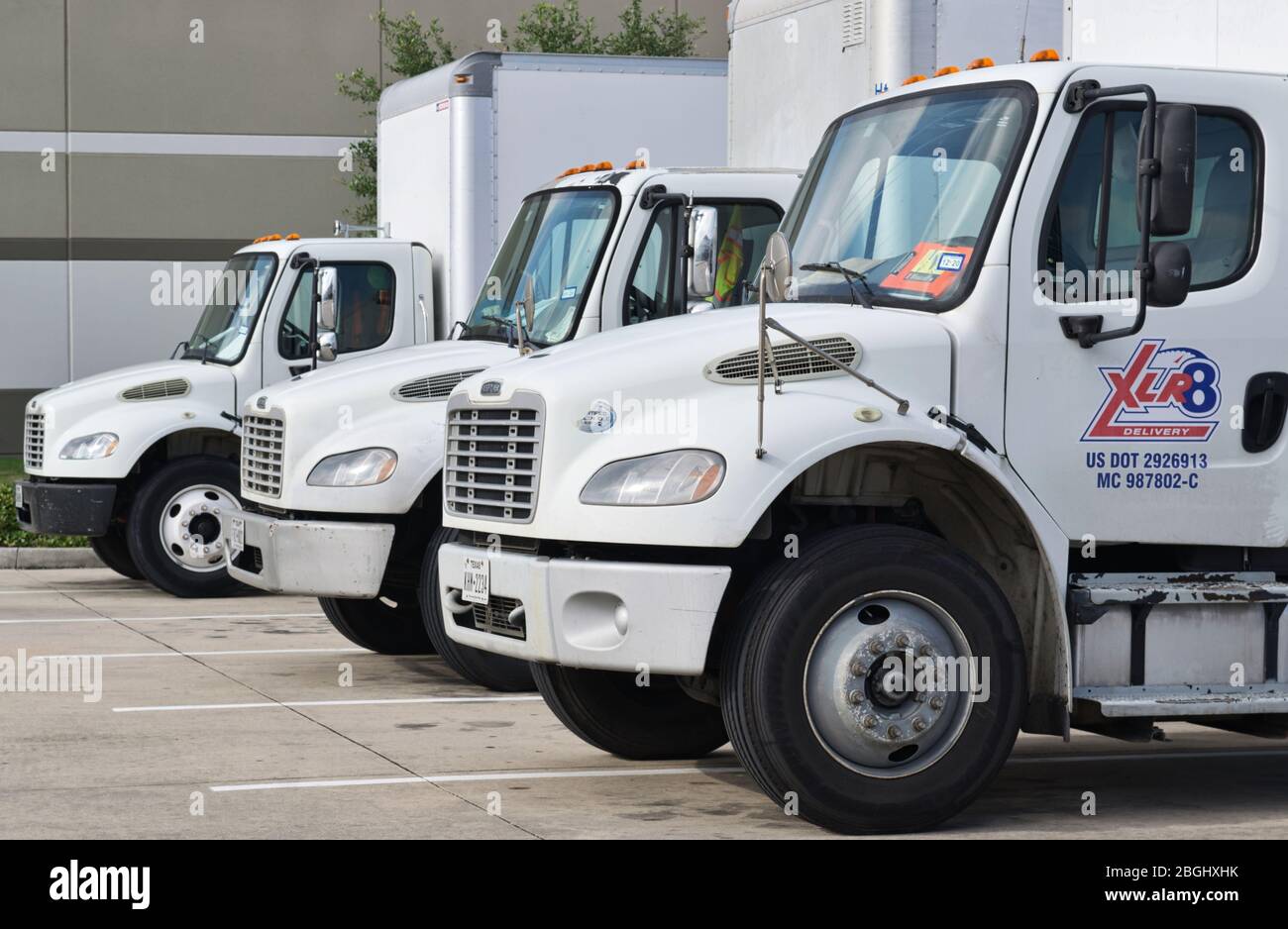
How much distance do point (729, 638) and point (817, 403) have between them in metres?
0.86

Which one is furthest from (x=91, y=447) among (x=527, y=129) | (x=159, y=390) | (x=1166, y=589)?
(x=1166, y=589)

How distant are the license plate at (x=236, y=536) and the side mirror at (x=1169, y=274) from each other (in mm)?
5459

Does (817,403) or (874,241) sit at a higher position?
(874,241)

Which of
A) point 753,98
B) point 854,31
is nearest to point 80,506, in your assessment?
point 753,98

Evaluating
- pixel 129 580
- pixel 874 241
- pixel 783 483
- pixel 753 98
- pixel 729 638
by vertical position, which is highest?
pixel 753 98

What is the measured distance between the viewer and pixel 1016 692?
703 cm

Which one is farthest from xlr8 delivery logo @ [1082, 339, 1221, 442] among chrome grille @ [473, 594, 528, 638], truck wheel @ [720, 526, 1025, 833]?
chrome grille @ [473, 594, 528, 638]

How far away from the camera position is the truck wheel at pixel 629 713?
27.0 ft

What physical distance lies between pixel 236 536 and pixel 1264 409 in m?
5.70

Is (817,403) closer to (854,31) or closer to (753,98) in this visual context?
(854,31)

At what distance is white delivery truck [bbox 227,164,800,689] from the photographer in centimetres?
1036

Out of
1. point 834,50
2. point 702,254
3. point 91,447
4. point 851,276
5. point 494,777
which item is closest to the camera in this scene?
point 851,276

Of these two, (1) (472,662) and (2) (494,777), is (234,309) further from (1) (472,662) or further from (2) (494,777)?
(2) (494,777)

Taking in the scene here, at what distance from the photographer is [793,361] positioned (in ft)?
23.1
